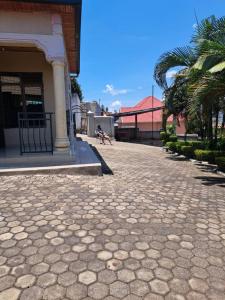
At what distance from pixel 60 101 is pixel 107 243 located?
433 centimetres

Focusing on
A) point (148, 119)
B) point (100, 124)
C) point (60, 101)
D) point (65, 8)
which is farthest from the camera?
point (148, 119)

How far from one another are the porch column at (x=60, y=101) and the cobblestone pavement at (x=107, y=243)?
5.61ft

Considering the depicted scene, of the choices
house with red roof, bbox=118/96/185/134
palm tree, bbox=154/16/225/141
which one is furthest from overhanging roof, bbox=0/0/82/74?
house with red roof, bbox=118/96/185/134

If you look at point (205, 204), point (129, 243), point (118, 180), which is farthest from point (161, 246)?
point (118, 180)

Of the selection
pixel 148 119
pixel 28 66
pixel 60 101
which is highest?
pixel 28 66

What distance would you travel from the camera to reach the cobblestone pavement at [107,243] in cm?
232

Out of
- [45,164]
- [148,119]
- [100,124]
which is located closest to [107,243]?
[45,164]

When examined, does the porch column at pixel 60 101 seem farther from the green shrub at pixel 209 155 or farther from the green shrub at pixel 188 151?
the green shrub at pixel 188 151

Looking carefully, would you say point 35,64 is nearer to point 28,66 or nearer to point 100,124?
point 28,66

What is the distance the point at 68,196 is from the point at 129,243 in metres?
1.71

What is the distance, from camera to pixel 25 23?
6164 millimetres

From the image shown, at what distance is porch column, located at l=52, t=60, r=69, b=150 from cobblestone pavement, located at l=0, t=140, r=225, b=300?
1711 millimetres

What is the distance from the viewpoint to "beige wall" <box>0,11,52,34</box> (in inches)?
239

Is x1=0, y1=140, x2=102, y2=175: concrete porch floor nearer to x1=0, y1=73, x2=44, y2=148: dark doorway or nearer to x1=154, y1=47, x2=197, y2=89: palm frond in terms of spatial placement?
x1=0, y1=73, x2=44, y2=148: dark doorway
